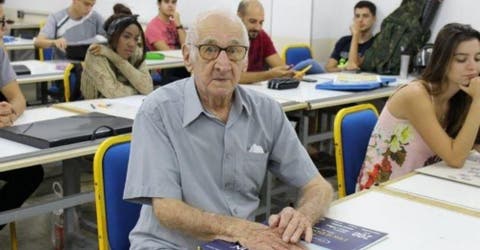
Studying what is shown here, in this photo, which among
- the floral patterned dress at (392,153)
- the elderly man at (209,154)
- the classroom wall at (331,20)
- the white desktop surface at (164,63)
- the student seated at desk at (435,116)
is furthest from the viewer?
the classroom wall at (331,20)

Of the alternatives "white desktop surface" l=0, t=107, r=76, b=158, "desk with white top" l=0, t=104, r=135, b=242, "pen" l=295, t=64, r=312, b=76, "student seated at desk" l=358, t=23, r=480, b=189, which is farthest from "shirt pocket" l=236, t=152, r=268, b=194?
"pen" l=295, t=64, r=312, b=76

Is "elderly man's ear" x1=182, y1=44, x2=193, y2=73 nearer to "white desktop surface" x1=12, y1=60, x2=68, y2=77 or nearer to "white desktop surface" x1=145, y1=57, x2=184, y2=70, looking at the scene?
"white desktop surface" x1=12, y1=60, x2=68, y2=77

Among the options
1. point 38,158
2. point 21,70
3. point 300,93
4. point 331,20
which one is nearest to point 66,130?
point 38,158

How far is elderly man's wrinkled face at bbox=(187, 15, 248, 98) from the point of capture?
70.1 inches

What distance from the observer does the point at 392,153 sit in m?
2.57

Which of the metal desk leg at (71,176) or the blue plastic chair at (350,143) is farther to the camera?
the metal desk leg at (71,176)

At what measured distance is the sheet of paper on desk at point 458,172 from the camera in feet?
7.11

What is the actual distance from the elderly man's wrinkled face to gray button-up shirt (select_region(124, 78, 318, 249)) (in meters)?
0.07

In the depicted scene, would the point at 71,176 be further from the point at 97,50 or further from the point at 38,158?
the point at 97,50

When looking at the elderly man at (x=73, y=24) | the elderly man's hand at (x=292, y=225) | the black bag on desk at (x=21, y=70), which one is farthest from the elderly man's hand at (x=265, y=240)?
the elderly man at (x=73, y=24)

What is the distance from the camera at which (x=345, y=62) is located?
5555 mm

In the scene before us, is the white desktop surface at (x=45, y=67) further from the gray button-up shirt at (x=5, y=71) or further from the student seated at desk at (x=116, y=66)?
the gray button-up shirt at (x=5, y=71)

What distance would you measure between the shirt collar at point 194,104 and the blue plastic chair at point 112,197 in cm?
30

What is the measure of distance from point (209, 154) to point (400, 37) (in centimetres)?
394
